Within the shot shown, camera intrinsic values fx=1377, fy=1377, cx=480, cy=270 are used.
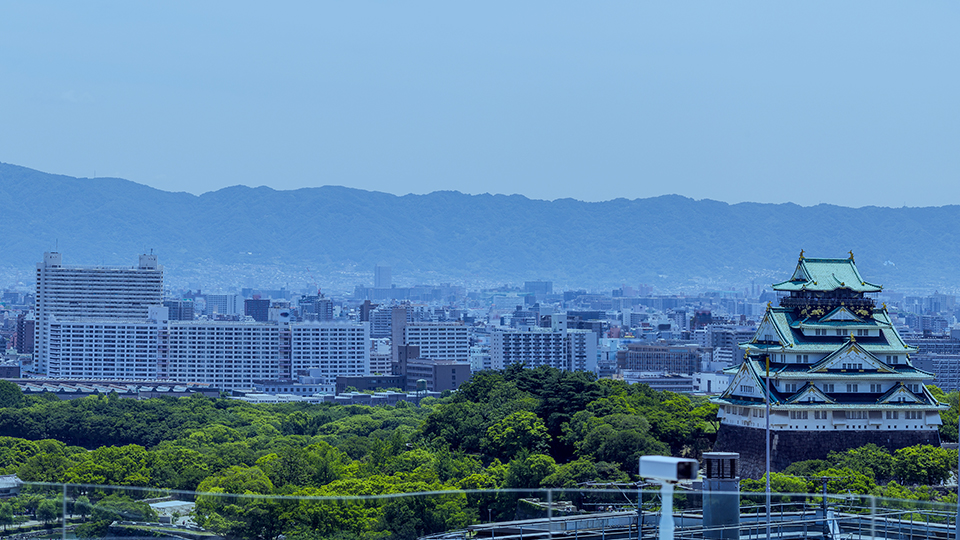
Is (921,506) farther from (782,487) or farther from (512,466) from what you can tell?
(512,466)

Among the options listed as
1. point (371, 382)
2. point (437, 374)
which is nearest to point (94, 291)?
point (371, 382)

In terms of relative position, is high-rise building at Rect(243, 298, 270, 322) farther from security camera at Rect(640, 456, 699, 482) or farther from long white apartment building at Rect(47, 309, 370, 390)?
security camera at Rect(640, 456, 699, 482)

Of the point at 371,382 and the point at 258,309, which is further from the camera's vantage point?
the point at 258,309

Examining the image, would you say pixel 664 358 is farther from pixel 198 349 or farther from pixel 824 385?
pixel 824 385

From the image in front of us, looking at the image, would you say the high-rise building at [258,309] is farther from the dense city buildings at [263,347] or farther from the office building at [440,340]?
the office building at [440,340]

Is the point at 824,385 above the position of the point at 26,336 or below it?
above

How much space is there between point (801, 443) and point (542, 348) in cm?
9464

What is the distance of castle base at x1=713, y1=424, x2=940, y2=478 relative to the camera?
3466cm

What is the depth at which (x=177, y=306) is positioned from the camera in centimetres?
15912

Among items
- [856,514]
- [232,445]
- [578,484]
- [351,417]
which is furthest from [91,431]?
[856,514]

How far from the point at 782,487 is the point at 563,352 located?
9927cm

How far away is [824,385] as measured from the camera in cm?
3531

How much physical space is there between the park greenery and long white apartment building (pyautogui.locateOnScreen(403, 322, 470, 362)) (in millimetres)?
83890

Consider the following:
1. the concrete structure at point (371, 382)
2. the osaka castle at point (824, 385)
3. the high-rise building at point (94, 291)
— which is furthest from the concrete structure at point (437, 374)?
the osaka castle at point (824, 385)
